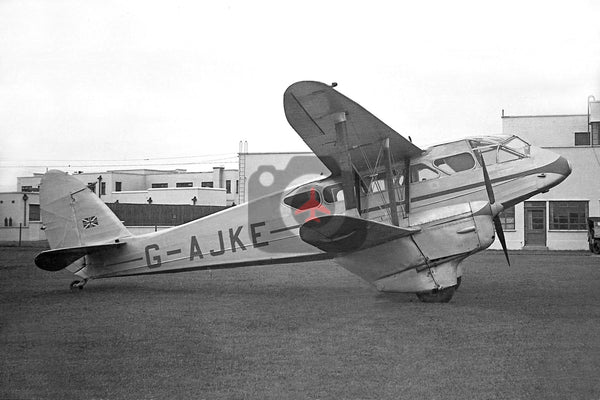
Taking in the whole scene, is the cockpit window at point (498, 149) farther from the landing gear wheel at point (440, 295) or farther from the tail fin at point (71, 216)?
the tail fin at point (71, 216)

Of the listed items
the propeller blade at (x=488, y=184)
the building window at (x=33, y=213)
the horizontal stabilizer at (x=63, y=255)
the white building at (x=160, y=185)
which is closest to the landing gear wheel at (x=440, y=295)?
the propeller blade at (x=488, y=184)

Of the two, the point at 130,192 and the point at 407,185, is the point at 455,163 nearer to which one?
the point at 407,185

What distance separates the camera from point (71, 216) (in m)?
12.2

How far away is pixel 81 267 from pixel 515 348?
899cm

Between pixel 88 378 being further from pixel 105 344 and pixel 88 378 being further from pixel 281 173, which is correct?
pixel 281 173

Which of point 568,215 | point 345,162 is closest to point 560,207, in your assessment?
point 568,215

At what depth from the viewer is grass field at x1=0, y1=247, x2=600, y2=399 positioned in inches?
203

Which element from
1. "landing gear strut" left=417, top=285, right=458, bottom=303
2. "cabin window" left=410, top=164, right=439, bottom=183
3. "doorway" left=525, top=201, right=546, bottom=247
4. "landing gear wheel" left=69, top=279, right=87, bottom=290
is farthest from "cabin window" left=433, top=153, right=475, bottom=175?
"doorway" left=525, top=201, right=546, bottom=247

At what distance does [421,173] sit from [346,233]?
6.65 feet

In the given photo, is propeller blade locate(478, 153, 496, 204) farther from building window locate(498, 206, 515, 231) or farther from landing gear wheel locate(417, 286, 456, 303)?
building window locate(498, 206, 515, 231)

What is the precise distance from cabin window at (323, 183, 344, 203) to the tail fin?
442 centimetres

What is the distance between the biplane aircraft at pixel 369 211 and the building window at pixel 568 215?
20346 millimetres

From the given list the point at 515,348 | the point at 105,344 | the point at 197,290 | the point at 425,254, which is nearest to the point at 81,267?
the point at 197,290

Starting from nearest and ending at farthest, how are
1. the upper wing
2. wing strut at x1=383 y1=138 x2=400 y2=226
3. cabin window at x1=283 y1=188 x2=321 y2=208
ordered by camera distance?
1. the upper wing
2. wing strut at x1=383 y1=138 x2=400 y2=226
3. cabin window at x1=283 y1=188 x2=321 y2=208
